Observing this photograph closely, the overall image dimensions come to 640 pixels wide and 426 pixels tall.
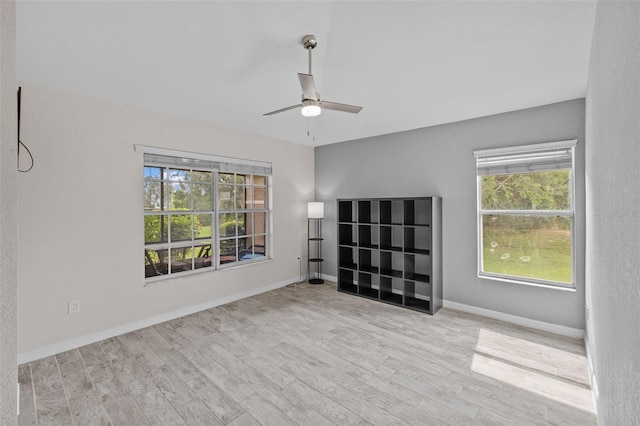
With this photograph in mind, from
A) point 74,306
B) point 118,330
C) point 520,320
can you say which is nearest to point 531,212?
point 520,320

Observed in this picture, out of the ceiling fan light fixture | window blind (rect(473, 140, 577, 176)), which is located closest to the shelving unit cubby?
window blind (rect(473, 140, 577, 176))

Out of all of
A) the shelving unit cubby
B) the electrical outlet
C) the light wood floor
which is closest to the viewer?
the light wood floor

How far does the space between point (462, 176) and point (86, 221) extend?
4.50 meters

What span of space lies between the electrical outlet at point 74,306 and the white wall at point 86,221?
4cm

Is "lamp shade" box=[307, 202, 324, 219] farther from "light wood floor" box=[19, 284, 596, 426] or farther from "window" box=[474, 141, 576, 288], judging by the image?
"window" box=[474, 141, 576, 288]

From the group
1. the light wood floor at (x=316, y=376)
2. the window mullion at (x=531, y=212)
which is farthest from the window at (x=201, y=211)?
the window mullion at (x=531, y=212)

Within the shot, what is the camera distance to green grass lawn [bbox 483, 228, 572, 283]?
3344mm

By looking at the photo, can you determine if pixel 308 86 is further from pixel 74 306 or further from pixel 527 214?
pixel 74 306

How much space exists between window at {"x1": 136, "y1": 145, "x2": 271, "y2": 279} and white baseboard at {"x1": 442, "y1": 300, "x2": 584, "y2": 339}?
3.02 meters

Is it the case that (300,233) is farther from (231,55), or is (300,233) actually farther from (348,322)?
(231,55)

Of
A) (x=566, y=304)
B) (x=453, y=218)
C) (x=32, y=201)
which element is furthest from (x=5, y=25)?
(x=566, y=304)

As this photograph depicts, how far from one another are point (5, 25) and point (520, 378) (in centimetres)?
352

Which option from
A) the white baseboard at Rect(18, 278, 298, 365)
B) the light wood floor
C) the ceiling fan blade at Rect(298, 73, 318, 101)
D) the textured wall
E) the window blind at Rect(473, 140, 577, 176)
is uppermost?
the ceiling fan blade at Rect(298, 73, 318, 101)

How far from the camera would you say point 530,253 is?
3562 millimetres
